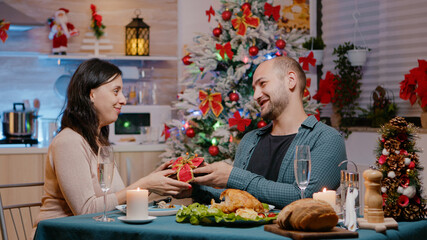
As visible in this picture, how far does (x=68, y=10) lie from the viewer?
5.34m

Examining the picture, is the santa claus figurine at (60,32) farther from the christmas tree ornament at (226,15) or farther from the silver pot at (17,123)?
the christmas tree ornament at (226,15)

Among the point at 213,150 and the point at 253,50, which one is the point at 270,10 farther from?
the point at 213,150

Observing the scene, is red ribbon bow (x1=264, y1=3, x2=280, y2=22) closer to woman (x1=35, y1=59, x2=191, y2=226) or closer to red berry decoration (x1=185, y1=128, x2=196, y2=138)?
red berry decoration (x1=185, y1=128, x2=196, y2=138)

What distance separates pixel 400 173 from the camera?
178cm

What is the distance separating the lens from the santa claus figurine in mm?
5285

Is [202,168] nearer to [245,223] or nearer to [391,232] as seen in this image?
[245,223]

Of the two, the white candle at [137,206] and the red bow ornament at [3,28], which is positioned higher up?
the red bow ornament at [3,28]

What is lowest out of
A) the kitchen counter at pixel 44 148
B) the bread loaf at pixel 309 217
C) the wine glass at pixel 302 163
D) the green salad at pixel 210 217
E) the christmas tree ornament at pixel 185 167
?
the kitchen counter at pixel 44 148

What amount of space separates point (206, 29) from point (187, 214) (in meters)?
3.84

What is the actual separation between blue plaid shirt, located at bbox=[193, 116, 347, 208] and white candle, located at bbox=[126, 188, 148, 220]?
59cm

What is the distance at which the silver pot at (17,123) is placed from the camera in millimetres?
4789

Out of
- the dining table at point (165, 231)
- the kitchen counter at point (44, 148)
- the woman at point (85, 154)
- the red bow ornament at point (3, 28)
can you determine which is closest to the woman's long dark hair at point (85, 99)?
the woman at point (85, 154)

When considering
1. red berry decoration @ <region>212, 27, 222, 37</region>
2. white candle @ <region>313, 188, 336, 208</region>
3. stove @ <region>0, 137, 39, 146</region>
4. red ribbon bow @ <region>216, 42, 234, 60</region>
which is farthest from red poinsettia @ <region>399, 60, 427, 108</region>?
stove @ <region>0, 137, 39, 146</region>

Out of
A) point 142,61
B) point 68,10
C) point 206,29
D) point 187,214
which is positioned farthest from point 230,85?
point 187,214
